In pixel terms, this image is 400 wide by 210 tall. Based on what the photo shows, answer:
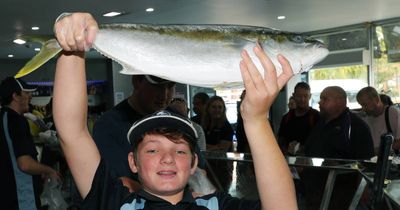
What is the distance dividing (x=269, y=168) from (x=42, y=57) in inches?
28.0

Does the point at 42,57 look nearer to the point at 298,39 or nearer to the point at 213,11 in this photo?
the point at 298,39

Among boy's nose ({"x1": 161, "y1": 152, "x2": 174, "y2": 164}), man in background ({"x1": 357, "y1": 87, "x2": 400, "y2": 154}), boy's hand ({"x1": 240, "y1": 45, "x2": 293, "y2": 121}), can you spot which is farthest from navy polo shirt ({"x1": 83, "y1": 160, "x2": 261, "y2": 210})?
man in background ({"x1": 357, "y1": 87, "x2": 400, "y2": 154})

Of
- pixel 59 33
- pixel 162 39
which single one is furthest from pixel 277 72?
pixel 59 33

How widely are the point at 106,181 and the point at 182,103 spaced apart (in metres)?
5.10

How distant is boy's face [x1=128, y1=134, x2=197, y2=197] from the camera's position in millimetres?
A: 1767

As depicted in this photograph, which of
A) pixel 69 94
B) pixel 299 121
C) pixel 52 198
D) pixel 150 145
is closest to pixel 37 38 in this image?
pixel 69 94

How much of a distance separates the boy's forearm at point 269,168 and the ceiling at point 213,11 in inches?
320

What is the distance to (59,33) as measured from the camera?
1.40 metres

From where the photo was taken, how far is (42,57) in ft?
4.45

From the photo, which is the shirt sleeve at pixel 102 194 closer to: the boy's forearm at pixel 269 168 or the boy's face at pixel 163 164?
the boy's face at pixel 163 164

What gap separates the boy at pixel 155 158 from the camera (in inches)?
61.4

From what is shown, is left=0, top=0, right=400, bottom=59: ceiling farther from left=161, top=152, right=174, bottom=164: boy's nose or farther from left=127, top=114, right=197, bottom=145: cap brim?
left=161, top=152, right=174, bottom=164: boy's nose

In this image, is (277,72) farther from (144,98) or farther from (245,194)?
(245,194)

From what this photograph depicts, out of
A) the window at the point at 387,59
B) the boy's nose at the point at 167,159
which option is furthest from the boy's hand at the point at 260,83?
the window at the point at 387,59
